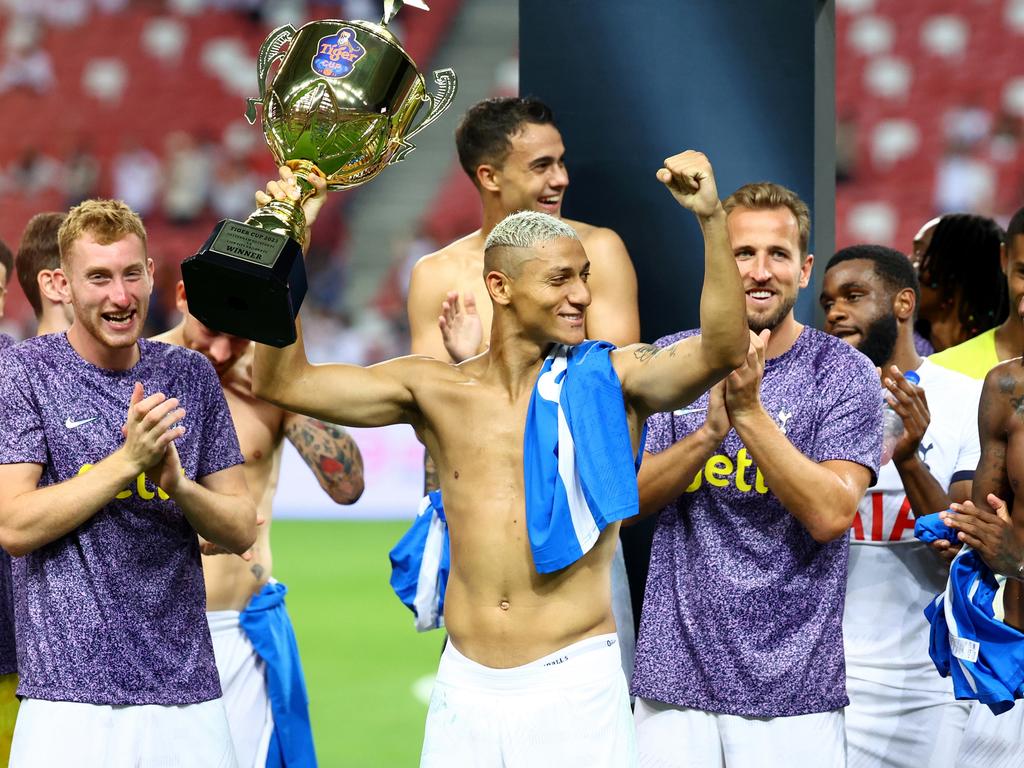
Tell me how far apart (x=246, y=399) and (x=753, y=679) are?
7.17ft

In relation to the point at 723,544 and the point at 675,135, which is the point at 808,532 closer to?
the point at 723,544

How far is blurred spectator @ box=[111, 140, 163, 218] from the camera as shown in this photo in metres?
17.4

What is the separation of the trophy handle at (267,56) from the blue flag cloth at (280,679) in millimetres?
2023

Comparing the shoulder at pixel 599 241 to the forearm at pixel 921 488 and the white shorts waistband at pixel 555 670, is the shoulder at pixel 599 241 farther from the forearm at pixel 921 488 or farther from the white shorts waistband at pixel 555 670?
the white shorts waistband at pixel 555 670

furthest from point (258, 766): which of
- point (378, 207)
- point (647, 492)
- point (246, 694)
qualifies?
point (378, 207)

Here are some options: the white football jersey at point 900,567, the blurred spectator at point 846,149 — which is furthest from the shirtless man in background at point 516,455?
the blurred spectator at point 846,149

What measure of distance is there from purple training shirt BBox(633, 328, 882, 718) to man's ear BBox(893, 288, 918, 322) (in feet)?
3.04

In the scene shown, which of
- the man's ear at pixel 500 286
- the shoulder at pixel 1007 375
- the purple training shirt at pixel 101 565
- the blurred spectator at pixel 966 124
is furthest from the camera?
the blurred spectator at pixel 966 124

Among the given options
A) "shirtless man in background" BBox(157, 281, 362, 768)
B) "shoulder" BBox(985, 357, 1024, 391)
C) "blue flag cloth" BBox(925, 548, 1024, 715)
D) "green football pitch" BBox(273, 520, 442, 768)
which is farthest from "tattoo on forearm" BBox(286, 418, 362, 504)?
"shoulder" BBox(985, 357, 1024, 391)

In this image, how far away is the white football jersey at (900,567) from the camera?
4559mm

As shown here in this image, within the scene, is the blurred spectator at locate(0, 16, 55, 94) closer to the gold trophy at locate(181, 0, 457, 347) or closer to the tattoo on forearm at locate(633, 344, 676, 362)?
the gold trophy at locate(181, 0, 457, 347)

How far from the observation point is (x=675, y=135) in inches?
198

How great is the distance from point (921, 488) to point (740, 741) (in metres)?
1.01

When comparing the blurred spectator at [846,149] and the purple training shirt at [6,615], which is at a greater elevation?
the blurred spectator at [846,149]
